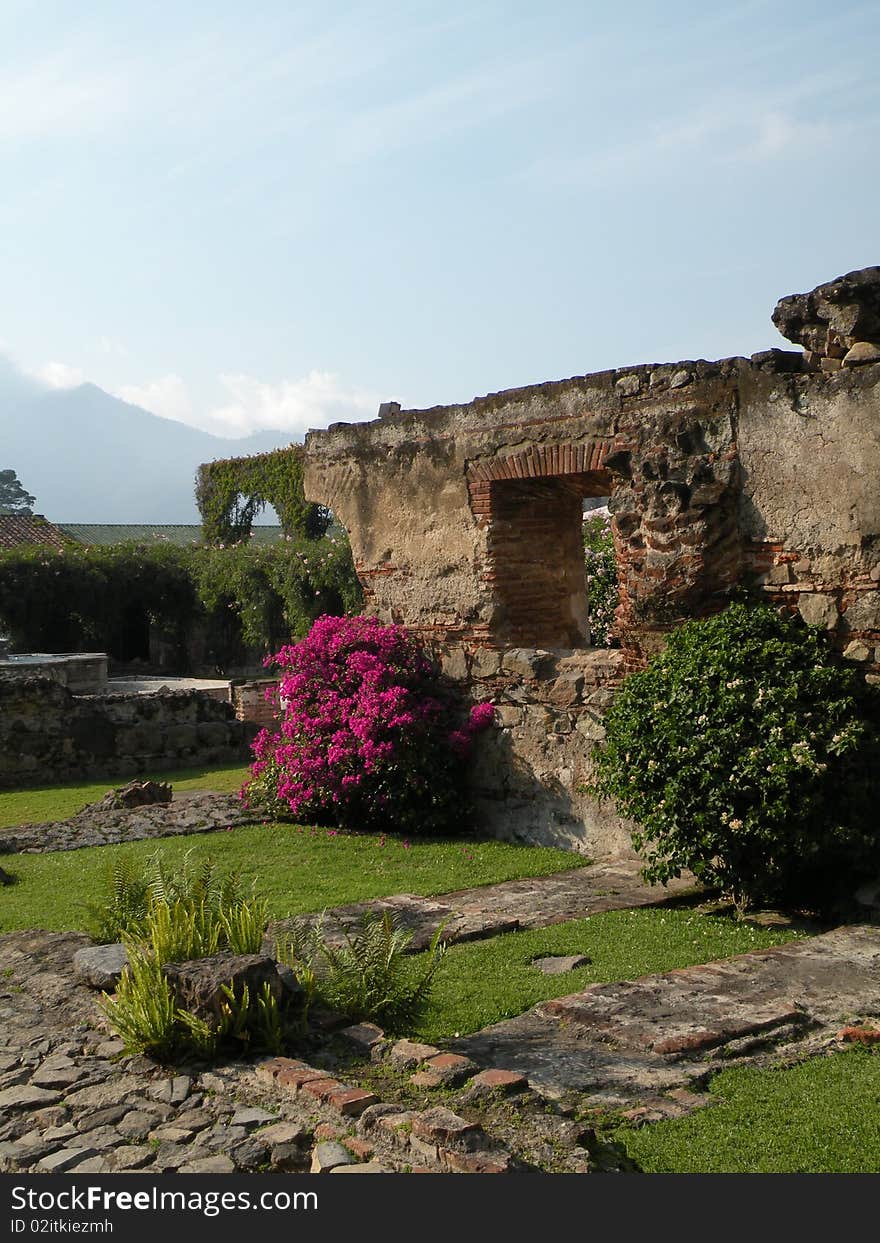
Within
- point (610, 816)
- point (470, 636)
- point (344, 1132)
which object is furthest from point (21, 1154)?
point (470, 636)

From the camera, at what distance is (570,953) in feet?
19.7

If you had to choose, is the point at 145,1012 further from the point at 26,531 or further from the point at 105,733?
the point at 26,531

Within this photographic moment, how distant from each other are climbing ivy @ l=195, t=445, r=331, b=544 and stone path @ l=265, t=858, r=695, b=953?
27.8 metres

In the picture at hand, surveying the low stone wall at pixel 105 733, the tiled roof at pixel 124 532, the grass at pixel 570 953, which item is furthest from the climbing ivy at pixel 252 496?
the grass at pixel 570 953

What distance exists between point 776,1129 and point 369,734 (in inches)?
209

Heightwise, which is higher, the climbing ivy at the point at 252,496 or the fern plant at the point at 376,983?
the climbing ivy at the point at 252,496

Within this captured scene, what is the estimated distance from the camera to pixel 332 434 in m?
9.97

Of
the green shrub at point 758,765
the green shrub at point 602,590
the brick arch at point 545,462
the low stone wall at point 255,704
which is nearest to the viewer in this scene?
the green shrub at point 758,765

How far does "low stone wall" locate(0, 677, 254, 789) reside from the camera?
13.0m

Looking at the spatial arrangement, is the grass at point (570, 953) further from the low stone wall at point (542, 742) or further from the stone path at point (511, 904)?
the low stone wall at point (542, 742)

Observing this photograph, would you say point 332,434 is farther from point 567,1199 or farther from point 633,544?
point 567,1199

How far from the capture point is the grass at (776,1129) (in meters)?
3.67

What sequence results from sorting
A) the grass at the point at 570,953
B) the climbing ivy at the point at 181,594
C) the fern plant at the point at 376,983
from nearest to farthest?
the fern plant at the point at 376,983 → the grass at the point at 570,953 → the climbing ivy at the point at 181,594

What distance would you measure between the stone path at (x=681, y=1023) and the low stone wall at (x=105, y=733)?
9.02 metres
